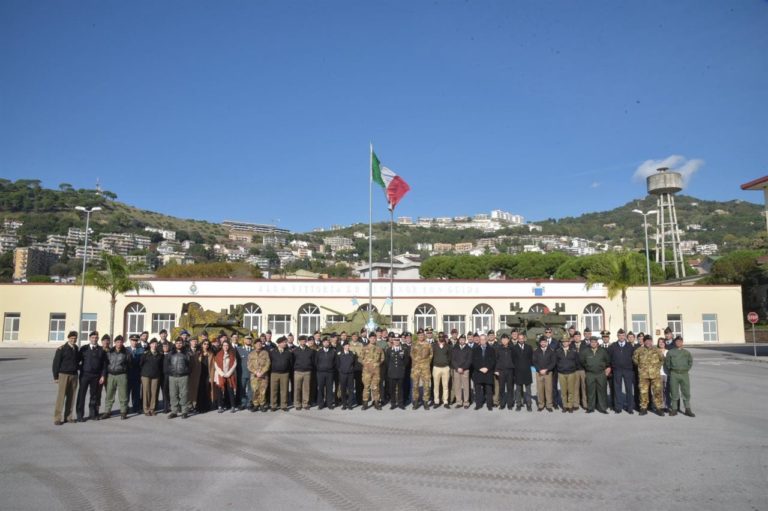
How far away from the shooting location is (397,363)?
14156mm

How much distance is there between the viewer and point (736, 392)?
17.1 metres

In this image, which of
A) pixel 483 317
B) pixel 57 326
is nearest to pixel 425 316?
pixel 483 317

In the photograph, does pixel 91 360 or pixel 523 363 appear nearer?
pixel 91 360

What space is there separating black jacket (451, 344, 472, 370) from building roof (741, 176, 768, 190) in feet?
93.8

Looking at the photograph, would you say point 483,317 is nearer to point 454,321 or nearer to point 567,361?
point 454,321

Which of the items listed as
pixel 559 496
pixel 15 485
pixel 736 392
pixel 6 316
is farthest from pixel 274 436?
pixel 6 316

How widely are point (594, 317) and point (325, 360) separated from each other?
109 ft

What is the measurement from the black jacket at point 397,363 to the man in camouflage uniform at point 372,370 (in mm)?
247

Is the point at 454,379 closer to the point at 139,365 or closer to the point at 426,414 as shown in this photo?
the point at 426,414

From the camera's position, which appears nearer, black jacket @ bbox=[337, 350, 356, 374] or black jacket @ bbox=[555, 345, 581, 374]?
black jacket @ bbox=[555, 345, 581, 374]

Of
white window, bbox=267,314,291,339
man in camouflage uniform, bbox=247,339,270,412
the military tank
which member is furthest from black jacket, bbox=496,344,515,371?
white window, bbox=267,314,291,339

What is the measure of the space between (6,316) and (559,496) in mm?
45112

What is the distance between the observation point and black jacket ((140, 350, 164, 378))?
12953mm

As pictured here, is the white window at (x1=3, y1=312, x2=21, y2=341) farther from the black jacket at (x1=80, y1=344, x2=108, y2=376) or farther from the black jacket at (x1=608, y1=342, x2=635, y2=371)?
the black jacket at (x1=608, y1=342, x2=635, y2=371)
